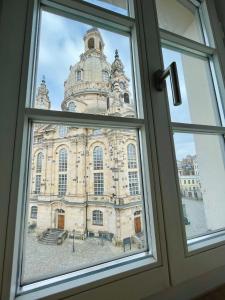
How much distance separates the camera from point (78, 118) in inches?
20.7

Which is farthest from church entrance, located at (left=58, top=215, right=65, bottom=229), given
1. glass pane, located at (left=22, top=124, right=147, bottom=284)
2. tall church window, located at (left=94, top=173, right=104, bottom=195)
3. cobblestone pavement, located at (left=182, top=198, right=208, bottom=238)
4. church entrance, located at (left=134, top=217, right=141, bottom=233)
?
cobblestone pavement, located at (left=182, top=198, right=208, bottom=238)

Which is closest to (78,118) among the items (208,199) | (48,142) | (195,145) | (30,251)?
(48,142)

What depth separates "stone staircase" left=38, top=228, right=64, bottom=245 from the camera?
1.51ft

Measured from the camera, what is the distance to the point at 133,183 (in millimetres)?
590

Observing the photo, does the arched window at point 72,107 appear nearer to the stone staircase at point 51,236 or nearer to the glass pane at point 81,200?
the glass pane at point 81,200

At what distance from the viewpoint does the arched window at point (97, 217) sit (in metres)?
0.53

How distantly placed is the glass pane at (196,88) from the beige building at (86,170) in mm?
369

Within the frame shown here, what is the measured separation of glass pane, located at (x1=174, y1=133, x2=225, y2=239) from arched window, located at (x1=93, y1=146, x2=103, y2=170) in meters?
0.31

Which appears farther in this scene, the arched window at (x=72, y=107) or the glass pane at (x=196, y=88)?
the glass pane at (x=196, y=88)

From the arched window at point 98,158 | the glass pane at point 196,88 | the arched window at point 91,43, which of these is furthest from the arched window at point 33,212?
the glass pane at point 196,88

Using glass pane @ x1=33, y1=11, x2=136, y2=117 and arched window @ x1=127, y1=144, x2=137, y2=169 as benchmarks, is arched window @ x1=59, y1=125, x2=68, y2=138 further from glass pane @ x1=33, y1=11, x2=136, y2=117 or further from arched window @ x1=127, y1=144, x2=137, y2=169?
arched window @ x1=127, y1=144, x2=137, y2=169

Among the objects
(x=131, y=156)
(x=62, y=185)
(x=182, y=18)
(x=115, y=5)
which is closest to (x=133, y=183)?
(x=131, y=156)

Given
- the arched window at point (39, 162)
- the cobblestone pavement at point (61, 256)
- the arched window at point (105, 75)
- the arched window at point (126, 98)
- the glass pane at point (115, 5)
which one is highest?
the glass pane at point (115, 5)

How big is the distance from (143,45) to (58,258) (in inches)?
31.1
